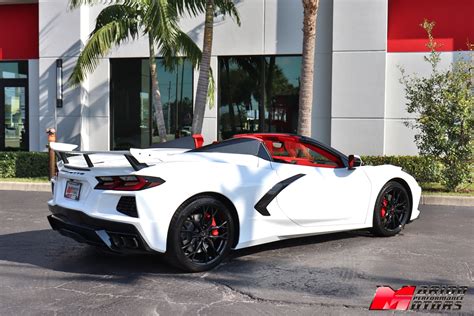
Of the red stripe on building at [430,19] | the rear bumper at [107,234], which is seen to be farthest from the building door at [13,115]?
the rear bumper at [107,234]

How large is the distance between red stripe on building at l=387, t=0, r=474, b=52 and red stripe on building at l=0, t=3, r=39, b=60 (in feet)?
35.2

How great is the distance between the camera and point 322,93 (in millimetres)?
14031

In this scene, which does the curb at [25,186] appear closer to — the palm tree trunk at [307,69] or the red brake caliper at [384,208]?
the palm tree trunk at [307,69]

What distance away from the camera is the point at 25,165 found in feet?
45.6

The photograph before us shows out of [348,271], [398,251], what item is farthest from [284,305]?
[398,251]

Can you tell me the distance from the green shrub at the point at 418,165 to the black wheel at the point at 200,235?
7008mm

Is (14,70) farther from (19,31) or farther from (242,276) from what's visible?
(242,276)

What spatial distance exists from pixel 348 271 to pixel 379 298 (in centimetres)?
81

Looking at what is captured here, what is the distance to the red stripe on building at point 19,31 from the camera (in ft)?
52.9

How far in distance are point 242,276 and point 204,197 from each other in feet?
2.82

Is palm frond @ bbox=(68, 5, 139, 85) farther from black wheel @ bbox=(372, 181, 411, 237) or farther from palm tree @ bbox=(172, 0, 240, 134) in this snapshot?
black wheel @ bbox=(372, 181, 411, 237)

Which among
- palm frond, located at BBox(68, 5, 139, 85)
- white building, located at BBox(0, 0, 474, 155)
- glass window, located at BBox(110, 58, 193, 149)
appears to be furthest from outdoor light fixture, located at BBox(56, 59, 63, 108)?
palm frond, located at BBox(68, 5, 139, 85)

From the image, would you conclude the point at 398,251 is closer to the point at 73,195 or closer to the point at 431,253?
the point at 431,253

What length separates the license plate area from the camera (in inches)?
201
